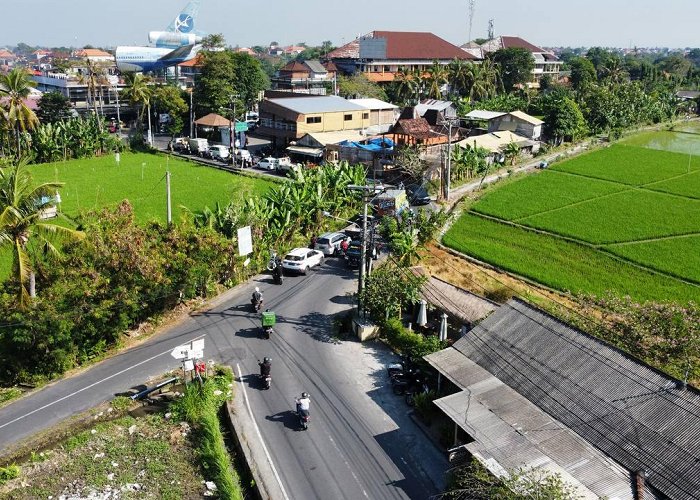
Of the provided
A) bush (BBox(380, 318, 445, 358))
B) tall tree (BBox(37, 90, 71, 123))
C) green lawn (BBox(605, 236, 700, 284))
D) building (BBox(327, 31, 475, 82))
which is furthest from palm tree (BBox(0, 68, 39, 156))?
building (BBox(327, 31, 475, 82))

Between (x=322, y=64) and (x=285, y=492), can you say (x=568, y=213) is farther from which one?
(x=322, y=64)

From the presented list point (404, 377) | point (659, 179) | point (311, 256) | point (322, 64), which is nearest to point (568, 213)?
point (659, 179)

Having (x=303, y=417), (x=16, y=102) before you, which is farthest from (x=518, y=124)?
(x=303, y=417)

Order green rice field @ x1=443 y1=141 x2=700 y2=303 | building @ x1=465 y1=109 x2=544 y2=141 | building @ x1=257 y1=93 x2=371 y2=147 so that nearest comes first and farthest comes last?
green rice field @ x1=443 y1=141 x2=700 y2=303
building @ x1=257 y1=93 x2=371 y2=147
building @ x1=465 y1=109 x2=544 y2=141

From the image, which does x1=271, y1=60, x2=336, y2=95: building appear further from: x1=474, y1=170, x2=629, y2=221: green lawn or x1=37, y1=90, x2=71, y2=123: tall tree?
x1=474, y1=170, x2=629, y2=221: green lawn

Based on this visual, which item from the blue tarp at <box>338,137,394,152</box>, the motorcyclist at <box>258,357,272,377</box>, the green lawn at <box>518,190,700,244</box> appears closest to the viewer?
the motorcyclist at <box>258,357,272,377</box>
